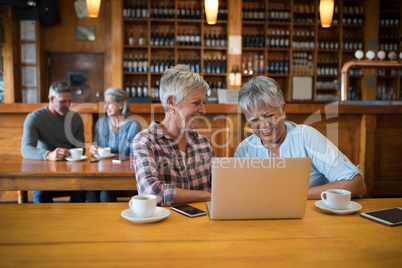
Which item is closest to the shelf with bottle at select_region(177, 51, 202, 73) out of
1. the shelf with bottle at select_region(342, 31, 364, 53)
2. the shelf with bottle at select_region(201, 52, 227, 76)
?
the shelf with bottle at select_region(201, 52, 227, 76)

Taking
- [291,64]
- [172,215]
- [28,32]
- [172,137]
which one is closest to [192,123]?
[172,137]

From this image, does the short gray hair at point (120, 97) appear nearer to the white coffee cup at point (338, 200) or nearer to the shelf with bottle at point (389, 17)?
the white coffee cup at point (338, 200)

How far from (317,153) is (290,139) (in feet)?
0.49

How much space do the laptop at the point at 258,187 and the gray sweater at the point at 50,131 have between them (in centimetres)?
189

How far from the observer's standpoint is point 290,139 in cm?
180

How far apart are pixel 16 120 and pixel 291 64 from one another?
14.2 feet

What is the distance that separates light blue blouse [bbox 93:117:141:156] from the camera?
2934 mm

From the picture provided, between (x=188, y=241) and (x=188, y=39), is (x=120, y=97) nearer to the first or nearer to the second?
(x=188, y=241)

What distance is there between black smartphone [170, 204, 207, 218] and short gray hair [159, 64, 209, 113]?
513 millimetres

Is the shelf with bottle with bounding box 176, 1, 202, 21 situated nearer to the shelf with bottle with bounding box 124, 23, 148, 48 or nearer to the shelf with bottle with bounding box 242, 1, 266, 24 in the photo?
the shelf with bottle with bounding box 124, 23, 148, 48

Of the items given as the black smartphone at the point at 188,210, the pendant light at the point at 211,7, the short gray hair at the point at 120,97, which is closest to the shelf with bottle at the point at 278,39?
the pendant light at the point at 211,7

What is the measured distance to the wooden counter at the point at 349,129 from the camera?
12.0 feet

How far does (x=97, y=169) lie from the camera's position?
2.14m

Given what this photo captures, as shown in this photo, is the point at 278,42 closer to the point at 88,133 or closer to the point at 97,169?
the point at 88,133
